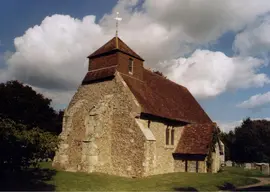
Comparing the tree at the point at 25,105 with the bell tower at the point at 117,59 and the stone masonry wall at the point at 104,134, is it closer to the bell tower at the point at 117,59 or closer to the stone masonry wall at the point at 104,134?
the stone masonry wall at the point at 104,134

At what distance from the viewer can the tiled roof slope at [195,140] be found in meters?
28.8

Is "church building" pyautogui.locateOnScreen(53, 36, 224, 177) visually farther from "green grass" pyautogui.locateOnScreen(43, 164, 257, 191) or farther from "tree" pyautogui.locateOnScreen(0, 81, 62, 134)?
"tree" pyautogui.locateOnScreen(0, 81, 62, 134)

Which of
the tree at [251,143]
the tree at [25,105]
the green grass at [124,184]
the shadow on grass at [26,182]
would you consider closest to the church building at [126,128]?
the green grass at [124,184]

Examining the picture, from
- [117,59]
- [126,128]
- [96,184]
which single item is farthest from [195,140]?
[96,184]

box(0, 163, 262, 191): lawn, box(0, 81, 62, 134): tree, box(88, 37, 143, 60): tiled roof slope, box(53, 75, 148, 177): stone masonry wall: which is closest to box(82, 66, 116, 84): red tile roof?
box(53, 75, 148, 177): stone masonry wall

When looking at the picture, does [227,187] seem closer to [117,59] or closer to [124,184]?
[124,184]

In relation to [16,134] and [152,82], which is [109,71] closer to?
[152,82]

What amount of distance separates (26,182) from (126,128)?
9.43 metres

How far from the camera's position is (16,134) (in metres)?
15.1

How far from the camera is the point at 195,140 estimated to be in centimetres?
3012

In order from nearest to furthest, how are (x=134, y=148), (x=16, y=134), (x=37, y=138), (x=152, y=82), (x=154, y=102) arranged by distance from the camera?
(x=16, y=134)
(x=37, y=138)
(x=134, y=148)
(x=154, y=102)
(x=152, y=82)

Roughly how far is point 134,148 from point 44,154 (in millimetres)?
9366

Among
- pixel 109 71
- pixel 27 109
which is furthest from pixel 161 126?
pixel 27 109

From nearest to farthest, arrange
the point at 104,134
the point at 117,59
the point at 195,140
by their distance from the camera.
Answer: the point at 104,134 → the point at 117,59 → the point at 195,140
